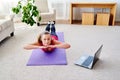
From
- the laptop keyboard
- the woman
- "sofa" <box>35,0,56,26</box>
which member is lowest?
the laptop keyboard

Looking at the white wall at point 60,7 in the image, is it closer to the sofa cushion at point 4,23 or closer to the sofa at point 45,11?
the sofa at point 45,11

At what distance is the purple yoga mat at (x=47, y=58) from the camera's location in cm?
234

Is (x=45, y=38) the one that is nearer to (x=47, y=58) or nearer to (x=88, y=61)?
(x=47, y=58)

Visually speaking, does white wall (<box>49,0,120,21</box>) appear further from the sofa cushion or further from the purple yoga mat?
the purple yoga mat

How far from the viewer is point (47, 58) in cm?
245

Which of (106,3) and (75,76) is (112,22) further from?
(75,76)

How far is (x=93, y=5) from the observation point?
174 inches

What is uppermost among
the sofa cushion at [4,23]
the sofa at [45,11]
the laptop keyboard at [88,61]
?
the sofa at [45,11]

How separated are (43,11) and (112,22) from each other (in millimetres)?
1978

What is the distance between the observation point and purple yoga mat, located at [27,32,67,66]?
2.34m

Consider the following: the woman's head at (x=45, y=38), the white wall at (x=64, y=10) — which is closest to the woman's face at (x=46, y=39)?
the woman's head at (x=45, y=38)

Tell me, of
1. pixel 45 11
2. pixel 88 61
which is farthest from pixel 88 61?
pixel 45 11

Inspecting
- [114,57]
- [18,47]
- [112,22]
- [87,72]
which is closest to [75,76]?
[87,72]

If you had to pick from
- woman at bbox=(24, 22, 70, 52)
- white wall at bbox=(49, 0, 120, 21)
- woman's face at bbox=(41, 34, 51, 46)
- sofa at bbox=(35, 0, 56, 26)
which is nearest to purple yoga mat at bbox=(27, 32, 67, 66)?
woman at bbox=(24, 22, 70, 52)
